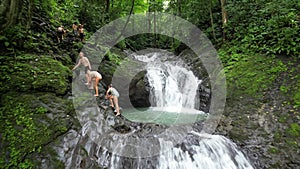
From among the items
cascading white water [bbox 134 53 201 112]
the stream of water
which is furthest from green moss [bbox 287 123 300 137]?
cascading white water [bbox 134 53 201 112]

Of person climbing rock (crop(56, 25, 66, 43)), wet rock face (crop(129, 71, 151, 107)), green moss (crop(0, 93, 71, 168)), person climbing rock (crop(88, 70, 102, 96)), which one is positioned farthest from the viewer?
wet rock face (crop(129, 71, 151, 107))

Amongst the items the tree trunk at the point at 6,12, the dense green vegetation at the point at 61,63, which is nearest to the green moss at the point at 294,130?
the dense green vegetation at the point at 61,63

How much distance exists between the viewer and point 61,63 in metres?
6.73

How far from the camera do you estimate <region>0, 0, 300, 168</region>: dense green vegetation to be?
13.5 feet

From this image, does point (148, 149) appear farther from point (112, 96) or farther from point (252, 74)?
point (252, 74)

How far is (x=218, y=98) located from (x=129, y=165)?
447 cm

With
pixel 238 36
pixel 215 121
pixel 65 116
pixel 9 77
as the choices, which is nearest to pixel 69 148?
pixel 65 116

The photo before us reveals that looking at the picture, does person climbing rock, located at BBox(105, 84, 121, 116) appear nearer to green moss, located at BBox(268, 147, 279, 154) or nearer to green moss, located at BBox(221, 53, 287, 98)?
green moss, located at BBox(221, 53, 287, 98)

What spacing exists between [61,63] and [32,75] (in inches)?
59.7

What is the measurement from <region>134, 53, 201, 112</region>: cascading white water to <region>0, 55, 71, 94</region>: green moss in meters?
5.03

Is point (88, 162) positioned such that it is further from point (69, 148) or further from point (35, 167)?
point (35, 167)

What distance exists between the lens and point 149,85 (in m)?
10.0

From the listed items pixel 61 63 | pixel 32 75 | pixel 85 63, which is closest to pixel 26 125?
pixel 32 75

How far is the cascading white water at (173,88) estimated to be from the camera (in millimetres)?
9166
